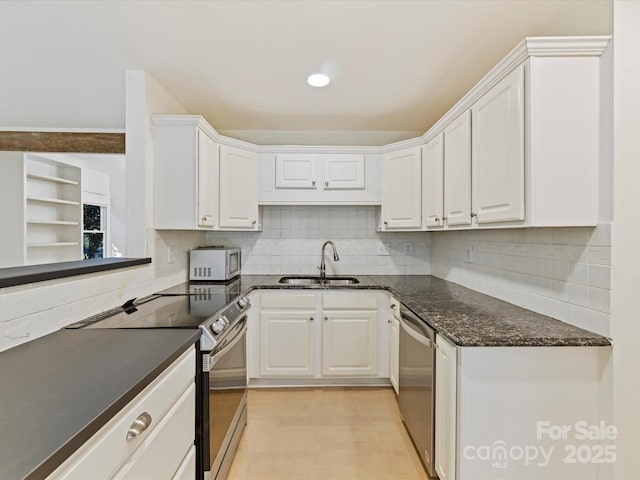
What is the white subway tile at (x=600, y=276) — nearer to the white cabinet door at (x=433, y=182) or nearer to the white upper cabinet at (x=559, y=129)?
the white upper cabinet at (x=559, y=129)

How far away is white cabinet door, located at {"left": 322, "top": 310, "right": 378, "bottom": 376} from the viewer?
282 centimetres

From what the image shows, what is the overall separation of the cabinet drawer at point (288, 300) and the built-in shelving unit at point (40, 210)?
279 centimetres

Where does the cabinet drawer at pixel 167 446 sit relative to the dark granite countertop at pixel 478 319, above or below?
below

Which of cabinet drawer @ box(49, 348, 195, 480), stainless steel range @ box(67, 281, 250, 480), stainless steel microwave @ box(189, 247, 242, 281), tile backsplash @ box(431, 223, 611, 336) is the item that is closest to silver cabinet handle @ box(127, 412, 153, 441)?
cabinet drawer @ box(49, 348, 195, 480)

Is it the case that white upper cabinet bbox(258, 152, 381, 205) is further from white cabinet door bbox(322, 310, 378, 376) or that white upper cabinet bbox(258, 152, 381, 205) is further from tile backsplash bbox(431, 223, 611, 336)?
white cabinet door bbox(322, 310, 378, 376)

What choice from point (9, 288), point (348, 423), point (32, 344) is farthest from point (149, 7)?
point (348, 423)

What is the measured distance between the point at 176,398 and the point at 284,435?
1.24 metres

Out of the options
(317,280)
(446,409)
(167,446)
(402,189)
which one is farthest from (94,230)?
(446,409)

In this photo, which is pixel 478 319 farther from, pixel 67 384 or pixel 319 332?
pixel 67 384

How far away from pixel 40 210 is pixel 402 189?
4.12m

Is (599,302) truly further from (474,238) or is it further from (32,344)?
(32,344)

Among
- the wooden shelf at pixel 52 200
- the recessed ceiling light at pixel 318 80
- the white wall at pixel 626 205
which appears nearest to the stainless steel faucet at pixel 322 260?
the recessed ceiling light at pixel 318 80

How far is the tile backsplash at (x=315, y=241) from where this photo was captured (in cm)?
342

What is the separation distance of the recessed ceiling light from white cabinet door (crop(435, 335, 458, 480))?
180cm
